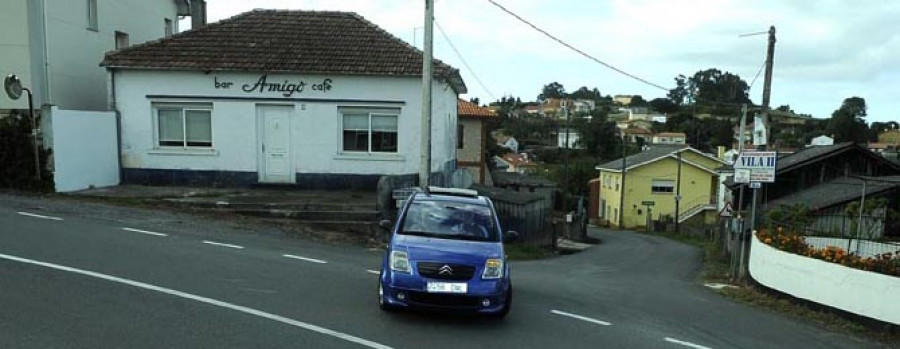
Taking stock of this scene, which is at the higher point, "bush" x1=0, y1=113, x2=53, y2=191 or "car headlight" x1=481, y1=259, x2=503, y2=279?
"bush" x1=0, y1=113, x2=53, y2=191

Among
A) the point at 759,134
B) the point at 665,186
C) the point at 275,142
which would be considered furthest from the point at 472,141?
the point at 665,186

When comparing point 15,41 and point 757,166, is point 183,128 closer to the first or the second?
point 15,41

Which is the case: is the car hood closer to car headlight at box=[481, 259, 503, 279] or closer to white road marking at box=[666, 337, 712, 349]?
car headlight at box=[481, 259, 503, 279]

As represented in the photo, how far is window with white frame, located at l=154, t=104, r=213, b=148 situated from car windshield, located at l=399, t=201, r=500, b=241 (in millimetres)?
12149

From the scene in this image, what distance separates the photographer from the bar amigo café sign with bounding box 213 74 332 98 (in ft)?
60.5

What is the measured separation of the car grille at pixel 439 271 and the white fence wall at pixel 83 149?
13.0 meters

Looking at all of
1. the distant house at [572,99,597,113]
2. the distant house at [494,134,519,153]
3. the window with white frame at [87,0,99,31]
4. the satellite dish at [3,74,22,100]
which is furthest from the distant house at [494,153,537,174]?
the satellite dish at [3,74,22,100]

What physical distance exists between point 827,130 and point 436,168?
2077 inches

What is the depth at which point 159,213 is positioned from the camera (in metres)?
14.6

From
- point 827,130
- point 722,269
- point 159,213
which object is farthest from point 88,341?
point 827,130

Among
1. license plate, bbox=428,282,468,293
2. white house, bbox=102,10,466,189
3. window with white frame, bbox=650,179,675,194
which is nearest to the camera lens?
license plate, bbox=428,282,468,293

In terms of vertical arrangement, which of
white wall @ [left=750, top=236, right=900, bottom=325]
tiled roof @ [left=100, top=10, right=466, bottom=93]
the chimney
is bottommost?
white wall @ [left=750, top=236, right=900, bottom=325]

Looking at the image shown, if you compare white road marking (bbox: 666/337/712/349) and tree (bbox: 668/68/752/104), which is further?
tree (bbox: 668/68/752/104)

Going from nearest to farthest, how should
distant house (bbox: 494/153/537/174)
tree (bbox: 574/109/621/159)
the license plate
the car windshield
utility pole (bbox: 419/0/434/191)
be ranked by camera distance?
1. the license plate
2. the car windshield
3. utility pole (bbox: 419/0/434/191)
4. distant house (bbox: 494/153/537/174)
5. tree (bbox: 574/109/621/159)
